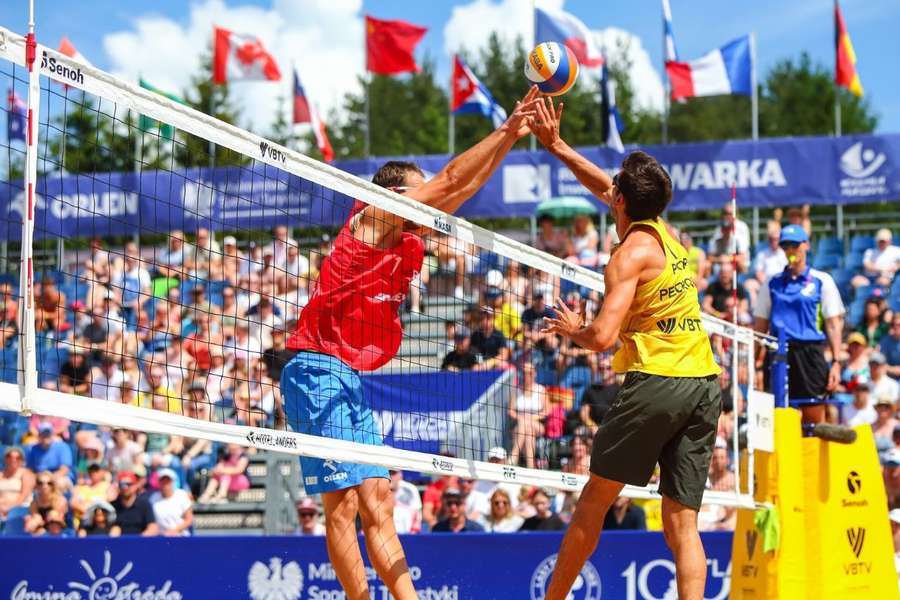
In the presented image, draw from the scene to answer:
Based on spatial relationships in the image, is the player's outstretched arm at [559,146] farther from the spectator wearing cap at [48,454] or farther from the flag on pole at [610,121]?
the flag on pole at [610,121]

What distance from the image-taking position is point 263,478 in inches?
539

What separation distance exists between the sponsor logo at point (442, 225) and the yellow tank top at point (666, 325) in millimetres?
866

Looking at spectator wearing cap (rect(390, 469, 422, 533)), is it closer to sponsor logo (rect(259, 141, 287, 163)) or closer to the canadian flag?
sponsor logo (rect(259, 141, 287, 163))

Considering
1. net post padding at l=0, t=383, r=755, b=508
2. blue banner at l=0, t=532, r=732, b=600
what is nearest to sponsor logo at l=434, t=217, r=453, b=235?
net post padding at l=0, t=383, r=755, b=508

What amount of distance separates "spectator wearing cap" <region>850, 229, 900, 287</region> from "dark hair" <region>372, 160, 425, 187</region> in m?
11.3

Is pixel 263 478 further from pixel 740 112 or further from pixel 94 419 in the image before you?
pixel 740 112

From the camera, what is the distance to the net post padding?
4.28 metres

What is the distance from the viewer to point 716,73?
20.1 metres

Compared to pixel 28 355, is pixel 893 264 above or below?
above

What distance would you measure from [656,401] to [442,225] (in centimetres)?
134

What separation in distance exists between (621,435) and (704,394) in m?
0.43

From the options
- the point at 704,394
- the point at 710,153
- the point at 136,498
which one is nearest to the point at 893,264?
the point at 710,153

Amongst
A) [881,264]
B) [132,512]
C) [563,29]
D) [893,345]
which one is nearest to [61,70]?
[132,512]

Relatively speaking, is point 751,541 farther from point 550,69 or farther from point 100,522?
point 100,522
